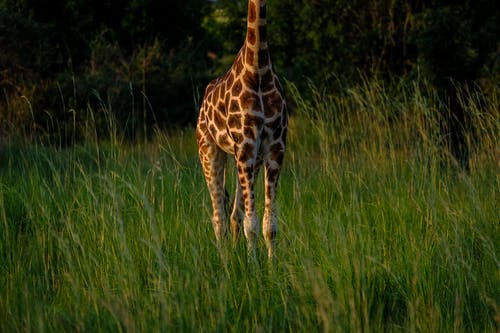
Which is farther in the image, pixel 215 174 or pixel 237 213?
pixel 215 174

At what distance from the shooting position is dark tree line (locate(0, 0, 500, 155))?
32.9 ft

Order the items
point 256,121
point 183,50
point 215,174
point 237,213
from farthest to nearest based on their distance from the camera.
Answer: point 183,50 < point 215,174 < point 237,213 < point 256,121

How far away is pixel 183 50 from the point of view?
15.5m

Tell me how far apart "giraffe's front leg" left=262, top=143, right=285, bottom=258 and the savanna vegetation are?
6.6 inches

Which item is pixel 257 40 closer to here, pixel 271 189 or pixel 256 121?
pixel 256 121

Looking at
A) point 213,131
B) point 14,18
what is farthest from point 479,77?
point 14,18

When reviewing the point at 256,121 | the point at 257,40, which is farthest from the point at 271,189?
the point at 257,40

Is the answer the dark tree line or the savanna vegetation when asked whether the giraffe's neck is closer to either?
the savanna vegetation

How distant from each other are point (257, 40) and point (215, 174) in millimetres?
1318

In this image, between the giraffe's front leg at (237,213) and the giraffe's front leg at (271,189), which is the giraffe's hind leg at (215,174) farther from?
the giraffe's front leg at (271,189)

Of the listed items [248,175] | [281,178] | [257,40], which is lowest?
[281,178]

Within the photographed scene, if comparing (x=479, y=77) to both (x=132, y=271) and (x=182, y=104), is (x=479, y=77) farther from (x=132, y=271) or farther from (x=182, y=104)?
(x=132, y=271)

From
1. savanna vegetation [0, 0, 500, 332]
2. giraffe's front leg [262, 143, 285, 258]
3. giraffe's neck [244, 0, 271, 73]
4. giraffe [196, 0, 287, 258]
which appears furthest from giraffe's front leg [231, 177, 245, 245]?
giraffe's neck [244, 0, 271, 73]

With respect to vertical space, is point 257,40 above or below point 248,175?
above
